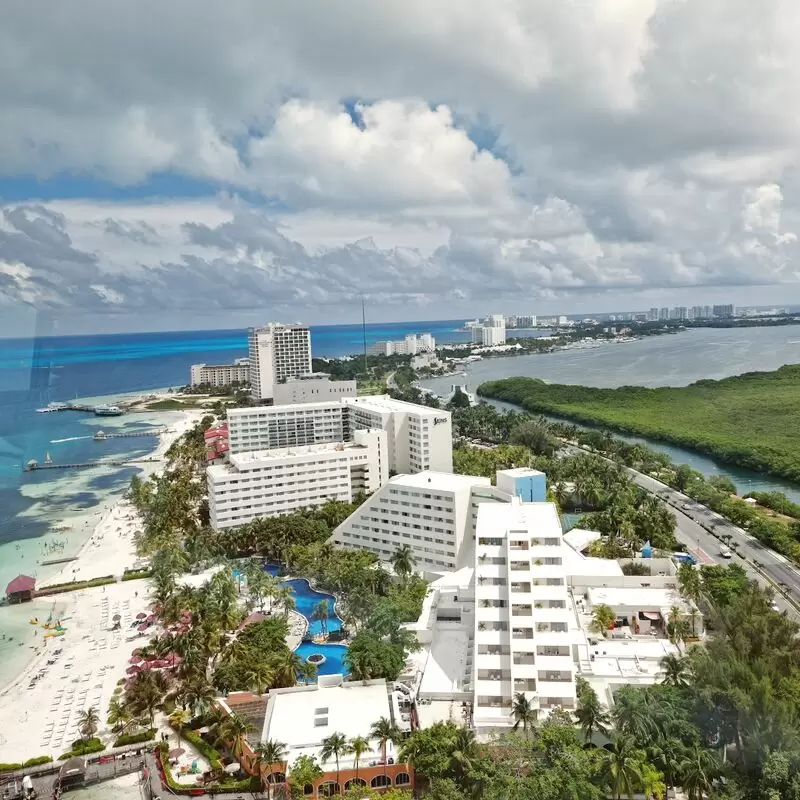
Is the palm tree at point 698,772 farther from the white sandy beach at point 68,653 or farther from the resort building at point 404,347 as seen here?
the resort building at point 404,347

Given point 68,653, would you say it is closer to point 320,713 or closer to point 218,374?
point 320,713

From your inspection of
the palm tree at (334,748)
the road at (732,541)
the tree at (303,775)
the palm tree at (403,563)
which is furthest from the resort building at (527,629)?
the road at (732,541)

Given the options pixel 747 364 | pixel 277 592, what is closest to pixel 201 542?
pixel 277 592

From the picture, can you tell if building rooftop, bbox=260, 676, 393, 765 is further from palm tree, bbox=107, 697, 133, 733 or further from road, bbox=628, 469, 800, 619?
road, bbox=628, 469, 800, 619

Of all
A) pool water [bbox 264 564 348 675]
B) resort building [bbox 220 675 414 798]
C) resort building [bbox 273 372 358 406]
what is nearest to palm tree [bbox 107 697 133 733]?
resort building [bbox 220 675 414 798]

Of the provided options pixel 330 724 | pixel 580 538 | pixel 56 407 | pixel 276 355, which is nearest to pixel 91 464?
pixel 276 355

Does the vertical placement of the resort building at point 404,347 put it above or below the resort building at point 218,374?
above
